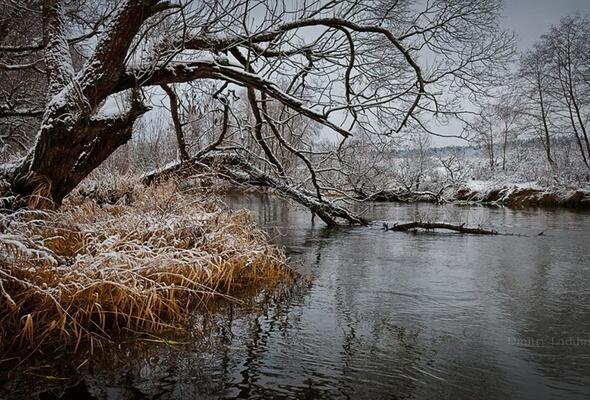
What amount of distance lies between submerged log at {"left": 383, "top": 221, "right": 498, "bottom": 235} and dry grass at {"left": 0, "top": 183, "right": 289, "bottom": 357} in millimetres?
5243

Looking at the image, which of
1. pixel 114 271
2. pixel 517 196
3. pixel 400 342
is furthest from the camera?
pixel 517 196

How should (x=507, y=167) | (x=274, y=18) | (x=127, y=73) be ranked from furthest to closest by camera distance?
(x=507, y=167) → (x=274, y=18) → (x=127, y=73)

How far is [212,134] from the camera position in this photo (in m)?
12.3

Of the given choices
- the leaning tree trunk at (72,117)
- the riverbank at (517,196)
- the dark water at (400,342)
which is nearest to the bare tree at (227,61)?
the leaning tree trunk at (72,117)

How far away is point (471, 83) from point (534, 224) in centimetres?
709

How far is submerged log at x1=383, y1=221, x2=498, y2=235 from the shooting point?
10133 millimetres

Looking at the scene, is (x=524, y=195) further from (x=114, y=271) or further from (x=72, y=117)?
(x=114, y=271)

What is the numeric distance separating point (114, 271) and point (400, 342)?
9.03 ft

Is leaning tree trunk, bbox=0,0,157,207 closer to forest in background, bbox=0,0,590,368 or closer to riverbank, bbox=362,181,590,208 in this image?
forest in background, bbox=0,0,590,368

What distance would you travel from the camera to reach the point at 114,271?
13.4 ft

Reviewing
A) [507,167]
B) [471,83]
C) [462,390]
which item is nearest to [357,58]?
[471,83]

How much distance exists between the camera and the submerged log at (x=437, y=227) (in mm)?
10133

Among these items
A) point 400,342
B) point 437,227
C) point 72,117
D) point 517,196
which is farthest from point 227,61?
point 517,196

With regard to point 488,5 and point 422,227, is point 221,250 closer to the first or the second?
point 488,5
